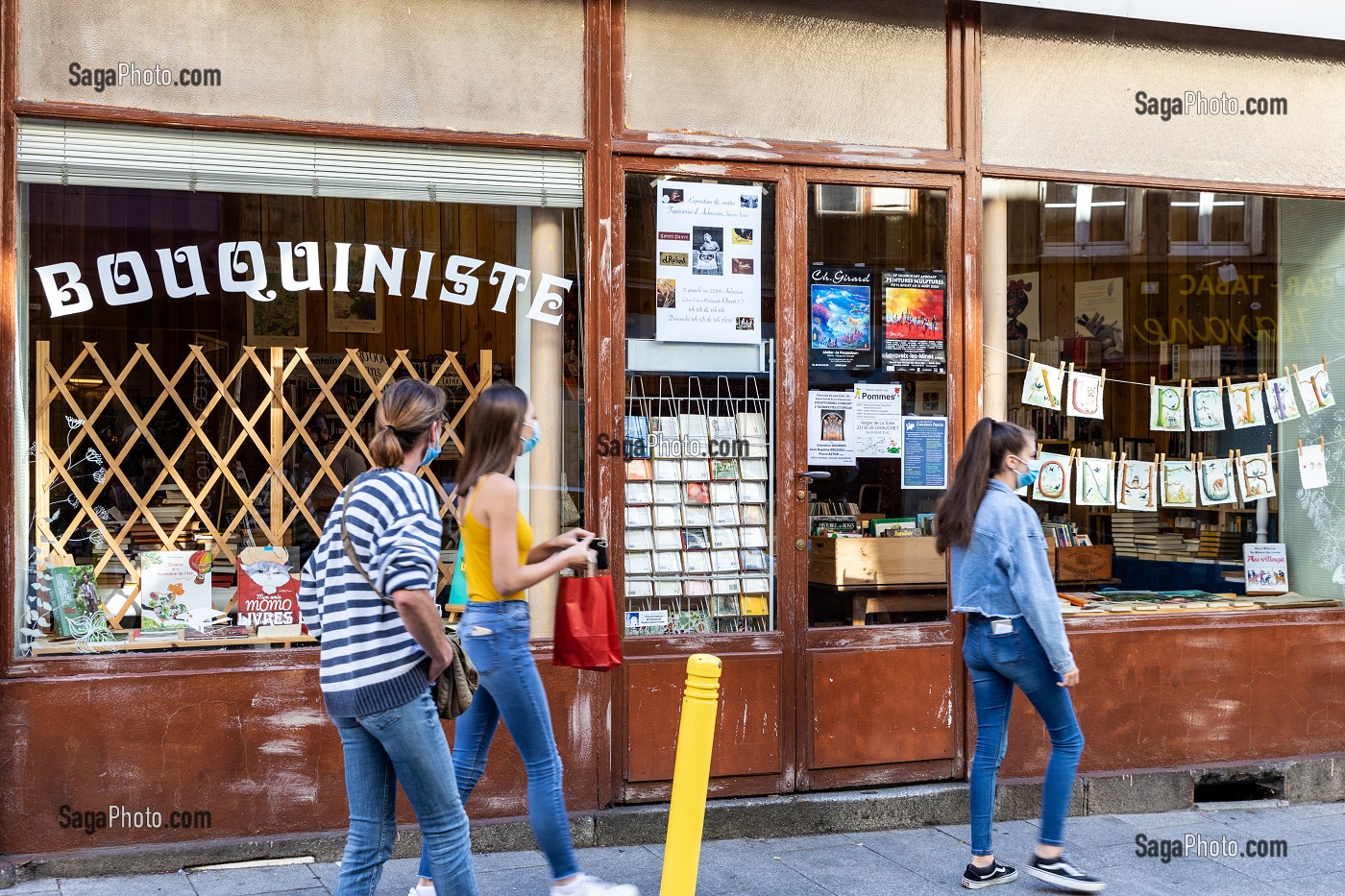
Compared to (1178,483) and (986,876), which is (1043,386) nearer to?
(1178,483)

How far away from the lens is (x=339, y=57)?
5.56 metres

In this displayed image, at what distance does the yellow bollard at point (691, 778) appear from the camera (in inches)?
159

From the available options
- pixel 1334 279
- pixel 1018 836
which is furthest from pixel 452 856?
pixel 1334 279

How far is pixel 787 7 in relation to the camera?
621cm

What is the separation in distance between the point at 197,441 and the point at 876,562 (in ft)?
10.5

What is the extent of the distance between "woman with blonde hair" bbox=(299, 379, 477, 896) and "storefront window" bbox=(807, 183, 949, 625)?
2807mm

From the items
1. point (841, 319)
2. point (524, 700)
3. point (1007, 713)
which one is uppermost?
point (841, 319)

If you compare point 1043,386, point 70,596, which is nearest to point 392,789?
point 70,596

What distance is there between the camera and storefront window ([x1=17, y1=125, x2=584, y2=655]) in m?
5.32

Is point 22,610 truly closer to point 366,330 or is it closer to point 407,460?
point 366,330

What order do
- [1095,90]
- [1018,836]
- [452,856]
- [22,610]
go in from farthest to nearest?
[1095,90] < [1018,836] < [22,610] < [452,856]

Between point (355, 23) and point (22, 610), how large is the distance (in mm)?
2796

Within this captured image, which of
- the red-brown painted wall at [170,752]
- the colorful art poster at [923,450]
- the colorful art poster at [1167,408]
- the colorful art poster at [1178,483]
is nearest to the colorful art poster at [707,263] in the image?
the colorful art poster at [923,450]

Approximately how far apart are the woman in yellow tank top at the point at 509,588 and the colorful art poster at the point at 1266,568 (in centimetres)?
449
